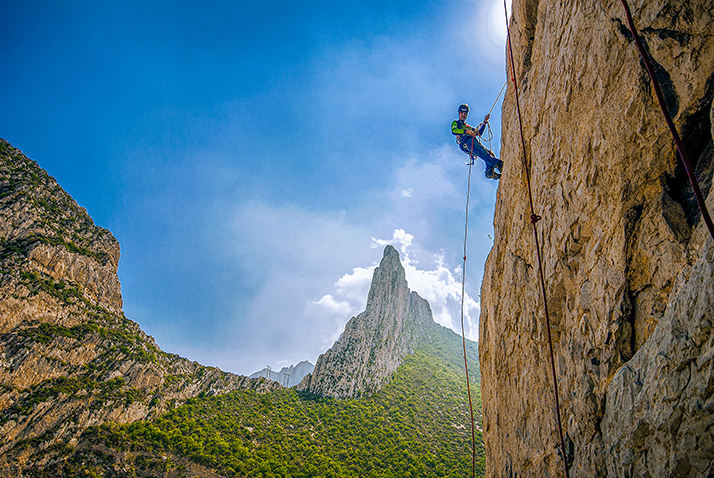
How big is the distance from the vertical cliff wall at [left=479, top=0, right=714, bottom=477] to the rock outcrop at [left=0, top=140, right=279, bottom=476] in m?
40.7

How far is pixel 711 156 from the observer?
3918mm

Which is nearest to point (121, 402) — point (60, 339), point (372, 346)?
point (60, 339)

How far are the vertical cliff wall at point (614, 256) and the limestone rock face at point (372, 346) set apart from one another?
55102 mm

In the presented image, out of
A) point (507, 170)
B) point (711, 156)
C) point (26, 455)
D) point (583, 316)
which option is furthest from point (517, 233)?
point (26, 455)

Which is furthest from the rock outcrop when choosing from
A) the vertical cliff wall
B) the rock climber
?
the rock climber

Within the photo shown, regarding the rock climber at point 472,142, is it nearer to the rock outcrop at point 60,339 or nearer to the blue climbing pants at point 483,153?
the blue climbing pants at point 483,153

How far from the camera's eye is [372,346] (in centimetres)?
→ 6544

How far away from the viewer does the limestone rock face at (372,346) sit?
58.4 m

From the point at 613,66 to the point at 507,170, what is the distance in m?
4.81

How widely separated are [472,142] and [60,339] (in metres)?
44.9

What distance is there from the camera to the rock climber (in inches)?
449

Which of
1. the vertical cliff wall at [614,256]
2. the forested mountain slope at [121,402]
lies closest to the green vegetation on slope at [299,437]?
the forested mountain slope at [121,402]

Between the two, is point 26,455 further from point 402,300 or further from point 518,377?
point 402,300

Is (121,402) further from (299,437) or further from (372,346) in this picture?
(372,346)
